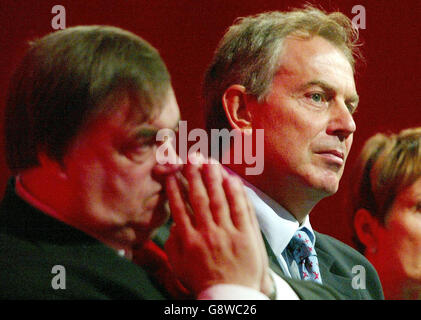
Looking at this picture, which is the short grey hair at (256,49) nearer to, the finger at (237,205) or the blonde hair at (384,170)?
the blonde hair at (384,170)

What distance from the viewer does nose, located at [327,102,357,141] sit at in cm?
134

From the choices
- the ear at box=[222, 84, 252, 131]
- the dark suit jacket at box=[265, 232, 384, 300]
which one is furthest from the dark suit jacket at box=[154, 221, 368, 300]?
the ear at box=[222, 84, 252, 131]

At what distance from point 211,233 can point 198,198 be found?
58 mm

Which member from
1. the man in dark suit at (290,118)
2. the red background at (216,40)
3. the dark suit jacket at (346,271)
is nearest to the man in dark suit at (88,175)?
the red background at (216,40)

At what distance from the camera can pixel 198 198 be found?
3.07 feet

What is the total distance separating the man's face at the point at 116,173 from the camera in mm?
893

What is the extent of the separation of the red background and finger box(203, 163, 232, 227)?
459 millimetres

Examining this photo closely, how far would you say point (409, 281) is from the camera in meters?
1.57

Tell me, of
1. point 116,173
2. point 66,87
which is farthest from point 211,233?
point 66,87

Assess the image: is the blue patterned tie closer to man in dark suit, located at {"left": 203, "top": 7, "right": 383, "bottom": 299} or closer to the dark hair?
man in dark suit, located at {"left": 203, "top": 7, "right": 383, "bottom": 299}

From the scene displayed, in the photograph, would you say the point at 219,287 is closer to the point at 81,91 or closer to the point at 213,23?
the point at 81,91
